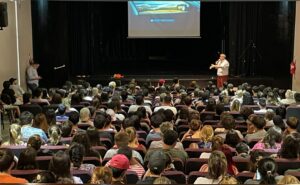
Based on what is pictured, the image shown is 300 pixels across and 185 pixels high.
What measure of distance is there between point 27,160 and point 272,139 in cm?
279

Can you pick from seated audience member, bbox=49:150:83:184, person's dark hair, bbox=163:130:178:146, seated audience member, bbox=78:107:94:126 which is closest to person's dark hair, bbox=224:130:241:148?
person's dark hair, bbox=163:130:178:146

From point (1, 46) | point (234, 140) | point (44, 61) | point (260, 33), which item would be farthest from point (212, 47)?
point (234, 140)

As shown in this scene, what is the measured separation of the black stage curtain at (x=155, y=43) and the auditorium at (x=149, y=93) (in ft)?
0.14

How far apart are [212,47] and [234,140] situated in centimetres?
1512

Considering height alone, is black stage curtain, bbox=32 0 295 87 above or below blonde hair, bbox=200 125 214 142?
above

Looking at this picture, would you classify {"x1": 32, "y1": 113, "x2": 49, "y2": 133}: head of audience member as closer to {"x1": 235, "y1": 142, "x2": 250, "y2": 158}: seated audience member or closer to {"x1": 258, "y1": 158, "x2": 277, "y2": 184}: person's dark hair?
{"x1": 235, "y1": 142, "x2": 250, "y2": 158}: seated audience member

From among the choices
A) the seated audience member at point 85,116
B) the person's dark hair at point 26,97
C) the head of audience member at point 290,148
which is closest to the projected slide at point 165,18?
the person's dark hair at point 26,97

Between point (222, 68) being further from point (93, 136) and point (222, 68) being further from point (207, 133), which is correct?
point (93, 136)

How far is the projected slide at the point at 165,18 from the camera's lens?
17.6 metres

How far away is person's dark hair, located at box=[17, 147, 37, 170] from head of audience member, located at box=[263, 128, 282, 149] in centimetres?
268

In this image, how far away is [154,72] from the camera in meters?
19.0

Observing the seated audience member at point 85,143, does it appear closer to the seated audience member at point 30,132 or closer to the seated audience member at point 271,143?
the seated audience member at point 30,132

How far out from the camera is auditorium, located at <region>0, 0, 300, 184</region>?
470cm

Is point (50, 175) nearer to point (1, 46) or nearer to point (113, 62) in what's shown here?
point (1, 46)
